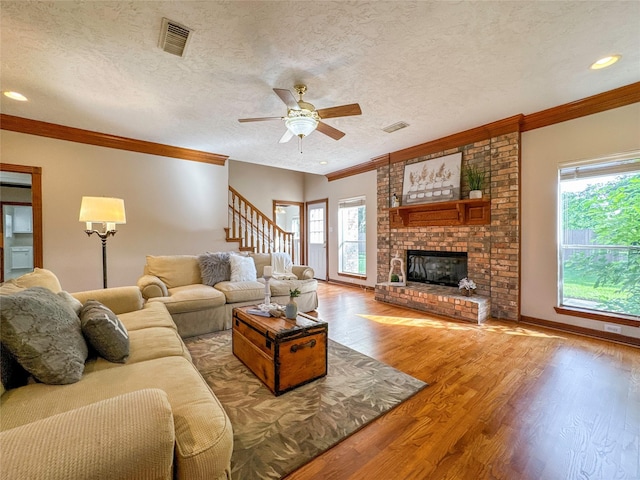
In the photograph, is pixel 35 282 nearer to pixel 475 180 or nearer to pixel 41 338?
pixel 41 338

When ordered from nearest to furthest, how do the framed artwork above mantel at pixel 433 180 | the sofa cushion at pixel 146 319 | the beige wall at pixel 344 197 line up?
the sofa cushion at pixel 146 319
the framed artwork above mantel at pixel 433 180
the beige wall at pixel 344 197

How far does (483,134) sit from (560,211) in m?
1.40

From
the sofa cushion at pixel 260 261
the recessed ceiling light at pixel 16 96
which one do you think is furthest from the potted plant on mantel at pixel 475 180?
the recessed ceiling light at pixel 16 96

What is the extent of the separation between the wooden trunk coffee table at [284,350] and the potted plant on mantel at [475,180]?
9.86ft

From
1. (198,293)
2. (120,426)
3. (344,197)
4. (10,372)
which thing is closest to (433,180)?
(344,197)

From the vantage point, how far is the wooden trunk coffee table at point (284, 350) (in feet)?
6.51

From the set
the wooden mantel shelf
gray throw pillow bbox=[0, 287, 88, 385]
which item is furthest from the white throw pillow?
the wooden mantel shelf

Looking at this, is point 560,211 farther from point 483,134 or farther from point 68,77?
point 68,77

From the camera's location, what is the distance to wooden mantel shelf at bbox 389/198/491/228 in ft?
13.0

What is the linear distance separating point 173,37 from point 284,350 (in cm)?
245

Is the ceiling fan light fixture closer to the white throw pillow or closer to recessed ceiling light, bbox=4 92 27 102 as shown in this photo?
recessed ceiling light, bbox=4 92 27 102

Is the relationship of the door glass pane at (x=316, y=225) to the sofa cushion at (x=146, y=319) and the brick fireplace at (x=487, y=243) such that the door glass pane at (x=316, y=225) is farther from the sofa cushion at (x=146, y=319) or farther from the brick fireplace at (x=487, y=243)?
the sofa cushion at (x=146, y=319)

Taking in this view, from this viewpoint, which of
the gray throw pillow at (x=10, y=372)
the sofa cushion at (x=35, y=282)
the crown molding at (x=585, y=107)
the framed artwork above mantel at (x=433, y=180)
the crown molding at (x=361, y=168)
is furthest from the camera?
the crown molding at (x=361, y=168)

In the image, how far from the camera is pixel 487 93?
2891 mm
